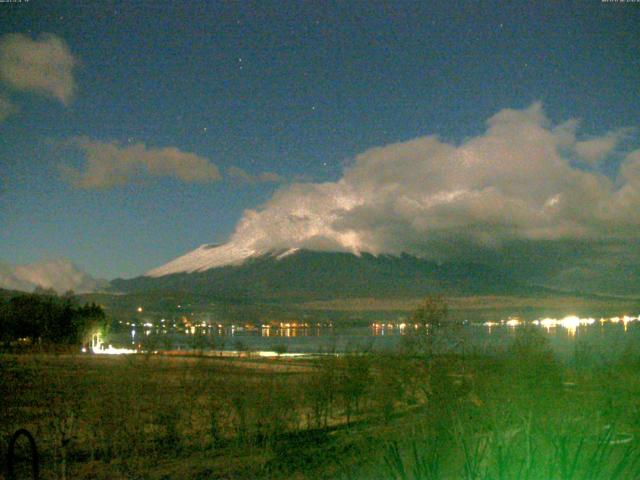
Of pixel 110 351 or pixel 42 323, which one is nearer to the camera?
pixel 110 351

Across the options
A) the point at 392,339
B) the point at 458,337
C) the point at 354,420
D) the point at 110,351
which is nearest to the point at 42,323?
the point at 110,351

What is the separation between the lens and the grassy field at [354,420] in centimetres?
653

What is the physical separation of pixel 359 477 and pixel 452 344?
36.9ft

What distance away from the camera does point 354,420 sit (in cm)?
1912

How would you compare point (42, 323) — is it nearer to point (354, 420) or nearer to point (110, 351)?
point (110, 351)

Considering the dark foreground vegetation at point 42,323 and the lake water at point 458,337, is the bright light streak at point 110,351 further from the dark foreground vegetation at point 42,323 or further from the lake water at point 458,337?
the lake water at point 458,337

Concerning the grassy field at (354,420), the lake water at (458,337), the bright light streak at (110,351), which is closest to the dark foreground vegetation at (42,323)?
the bright light streak at (110,351)

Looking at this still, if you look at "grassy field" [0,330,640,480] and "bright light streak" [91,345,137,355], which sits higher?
"grassy field" [0,330,640,480]

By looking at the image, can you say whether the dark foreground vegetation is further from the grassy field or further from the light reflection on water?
the grassy field

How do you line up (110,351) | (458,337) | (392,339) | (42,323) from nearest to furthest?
(458,337)
(110,351)
(42,323)
(392,339)

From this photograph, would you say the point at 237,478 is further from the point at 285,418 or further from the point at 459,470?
the point at 459,470

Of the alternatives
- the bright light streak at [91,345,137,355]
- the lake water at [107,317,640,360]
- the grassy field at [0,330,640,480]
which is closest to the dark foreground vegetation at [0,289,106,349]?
the bright light streak at [91,345,137,355]

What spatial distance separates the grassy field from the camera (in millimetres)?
6527

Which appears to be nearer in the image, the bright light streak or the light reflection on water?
the light reflection on water
